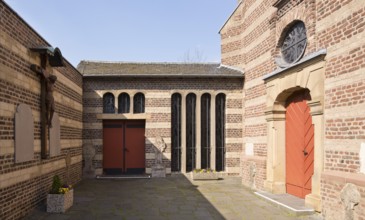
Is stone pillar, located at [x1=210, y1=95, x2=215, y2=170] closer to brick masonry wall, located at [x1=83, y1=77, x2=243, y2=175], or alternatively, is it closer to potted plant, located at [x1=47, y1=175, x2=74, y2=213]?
brick masonry wall, located at [x1=83, y1=77, x2=243, y2=175]

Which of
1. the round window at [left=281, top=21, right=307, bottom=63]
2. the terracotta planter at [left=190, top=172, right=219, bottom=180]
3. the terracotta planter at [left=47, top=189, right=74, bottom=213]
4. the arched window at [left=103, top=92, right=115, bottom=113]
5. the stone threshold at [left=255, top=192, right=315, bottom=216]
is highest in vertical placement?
the round window at [left=281, top=21, right=307, bottom=63]

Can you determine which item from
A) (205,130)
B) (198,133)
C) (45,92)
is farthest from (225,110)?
(45,92)

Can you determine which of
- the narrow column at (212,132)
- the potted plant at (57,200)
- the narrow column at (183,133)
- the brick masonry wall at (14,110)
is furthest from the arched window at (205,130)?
the potted plant at (57,200)

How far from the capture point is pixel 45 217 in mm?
6648

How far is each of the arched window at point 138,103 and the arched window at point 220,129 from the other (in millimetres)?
3431

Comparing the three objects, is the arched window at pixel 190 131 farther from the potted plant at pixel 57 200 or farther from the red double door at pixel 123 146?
the potted plant at pixel 57 200

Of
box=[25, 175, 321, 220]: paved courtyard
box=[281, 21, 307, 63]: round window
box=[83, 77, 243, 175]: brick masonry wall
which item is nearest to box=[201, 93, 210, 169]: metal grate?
box=[83, 77, 243, 175]: brick masonry wall

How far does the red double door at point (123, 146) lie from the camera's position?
13.4m

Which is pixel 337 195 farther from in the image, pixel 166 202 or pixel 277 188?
pixel 166 202

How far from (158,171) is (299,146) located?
6.58 m

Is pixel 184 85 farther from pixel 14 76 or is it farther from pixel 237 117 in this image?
pixel 14 76

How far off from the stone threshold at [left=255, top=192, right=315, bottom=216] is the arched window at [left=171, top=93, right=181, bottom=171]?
16.1 feet

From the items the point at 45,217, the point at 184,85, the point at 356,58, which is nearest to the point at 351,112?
the point at 356,58

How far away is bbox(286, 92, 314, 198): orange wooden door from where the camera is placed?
25.9 feet
